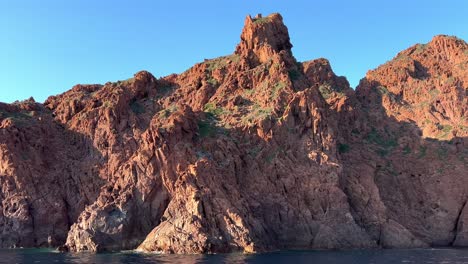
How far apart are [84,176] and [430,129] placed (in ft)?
A: 297

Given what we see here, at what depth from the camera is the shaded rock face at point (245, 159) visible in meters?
98.9

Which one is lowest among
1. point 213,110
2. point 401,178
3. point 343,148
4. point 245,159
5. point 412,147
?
point 401,178

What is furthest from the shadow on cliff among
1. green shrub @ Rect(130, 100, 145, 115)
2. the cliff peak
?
green shrub @ Rect(130, 100, 145, 115)

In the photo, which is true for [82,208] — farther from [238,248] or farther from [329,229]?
[329,229]

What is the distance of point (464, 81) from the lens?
5817 inches

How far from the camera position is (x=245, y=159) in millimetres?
112312

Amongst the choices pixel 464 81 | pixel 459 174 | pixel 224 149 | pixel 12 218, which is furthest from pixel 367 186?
pixel 12 218

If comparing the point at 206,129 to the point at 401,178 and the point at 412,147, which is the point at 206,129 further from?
the point at 412,147

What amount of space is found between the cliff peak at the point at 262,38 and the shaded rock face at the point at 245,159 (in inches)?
17.3

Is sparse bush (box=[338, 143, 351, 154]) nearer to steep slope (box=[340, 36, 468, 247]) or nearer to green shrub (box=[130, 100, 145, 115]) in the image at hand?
steep slope (box=[340, 36, 468, 247])

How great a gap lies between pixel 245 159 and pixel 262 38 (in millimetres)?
46378

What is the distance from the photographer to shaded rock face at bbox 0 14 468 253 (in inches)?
3895

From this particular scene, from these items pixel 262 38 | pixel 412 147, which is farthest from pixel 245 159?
pixel 412 147

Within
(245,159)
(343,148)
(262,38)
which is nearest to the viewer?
(245,159)
